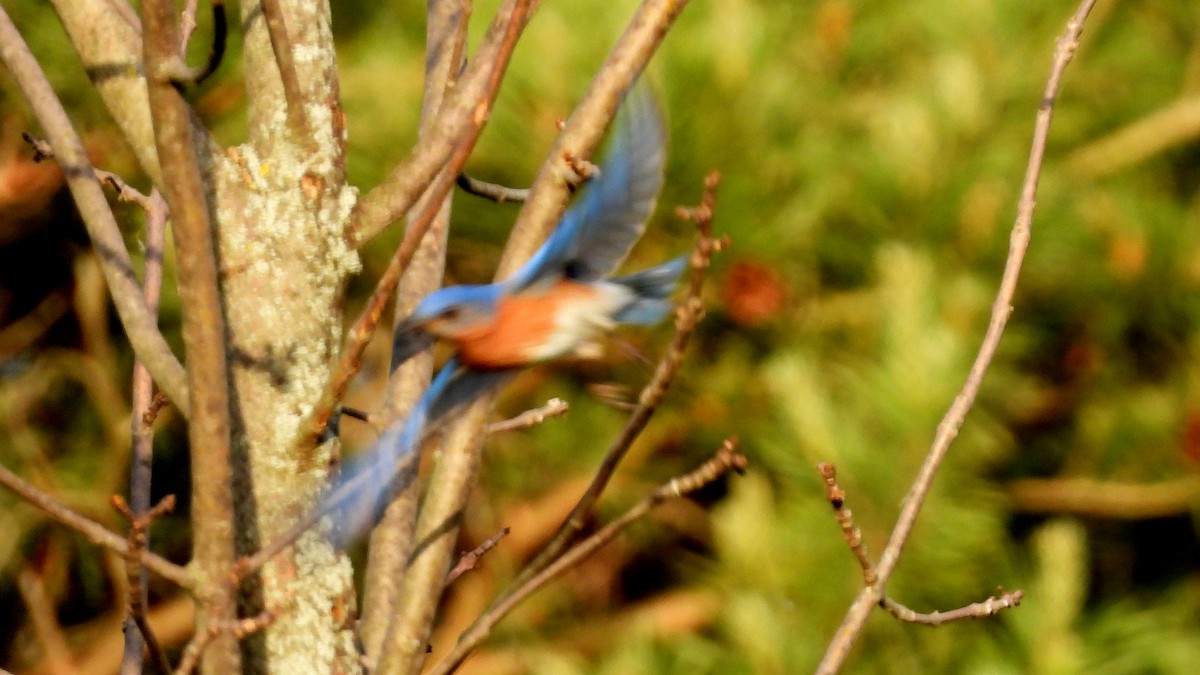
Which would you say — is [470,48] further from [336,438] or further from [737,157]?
[336,438]

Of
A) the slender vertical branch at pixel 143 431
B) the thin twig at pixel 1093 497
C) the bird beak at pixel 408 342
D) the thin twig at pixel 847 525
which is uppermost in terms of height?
the thin twig at pixel 847 525

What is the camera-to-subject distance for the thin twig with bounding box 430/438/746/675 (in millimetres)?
703

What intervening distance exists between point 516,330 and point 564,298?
6 cm

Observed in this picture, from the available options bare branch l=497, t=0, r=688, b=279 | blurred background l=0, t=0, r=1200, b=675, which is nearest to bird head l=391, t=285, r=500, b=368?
bare branch l=497, t=0, r=688, b=279

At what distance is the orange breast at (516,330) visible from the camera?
109 cm

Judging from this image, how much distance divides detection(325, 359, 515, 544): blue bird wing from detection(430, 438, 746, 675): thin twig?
11cm

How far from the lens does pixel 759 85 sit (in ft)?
7.44

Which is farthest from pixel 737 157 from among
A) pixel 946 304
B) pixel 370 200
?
pixel 370 200

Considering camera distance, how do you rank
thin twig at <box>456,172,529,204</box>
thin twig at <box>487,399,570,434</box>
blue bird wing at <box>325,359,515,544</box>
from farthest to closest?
thin twig at <box>456,172,529,204</box>, thin twig at <box>487,399,570,434</box>, blue bird wing at <box>325,359,515,544</box>

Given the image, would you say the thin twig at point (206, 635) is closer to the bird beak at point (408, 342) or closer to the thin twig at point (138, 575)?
the thin twig at point (138, 575)

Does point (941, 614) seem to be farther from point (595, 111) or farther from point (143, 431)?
point (143, 431)

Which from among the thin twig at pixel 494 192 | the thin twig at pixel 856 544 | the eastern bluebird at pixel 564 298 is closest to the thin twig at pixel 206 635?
the eastern bluebird at pixel 564 298

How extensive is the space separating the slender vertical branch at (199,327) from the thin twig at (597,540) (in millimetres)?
128

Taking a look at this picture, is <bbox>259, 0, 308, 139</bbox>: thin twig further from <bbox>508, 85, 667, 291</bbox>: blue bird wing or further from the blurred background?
the blurred background
